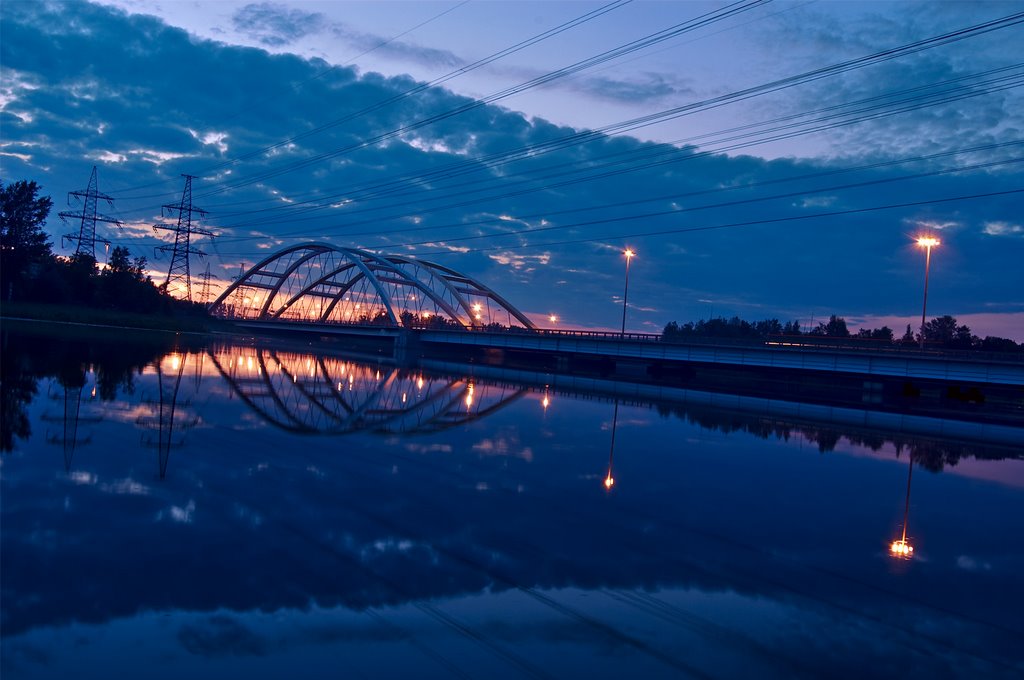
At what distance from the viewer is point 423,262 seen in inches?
4003

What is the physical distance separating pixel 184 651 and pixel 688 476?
1007 cm

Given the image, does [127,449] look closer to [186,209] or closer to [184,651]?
[184,651]

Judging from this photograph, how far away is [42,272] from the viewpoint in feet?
216

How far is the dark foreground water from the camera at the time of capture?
17.8 ft

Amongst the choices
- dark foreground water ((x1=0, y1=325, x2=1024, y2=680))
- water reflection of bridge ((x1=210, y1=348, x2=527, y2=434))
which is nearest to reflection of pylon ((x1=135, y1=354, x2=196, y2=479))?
dark foreground water ((x1=0, y1=325, x2=1024, y2=680))

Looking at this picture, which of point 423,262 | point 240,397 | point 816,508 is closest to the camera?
point 816,508

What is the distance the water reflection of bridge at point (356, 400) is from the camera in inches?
671

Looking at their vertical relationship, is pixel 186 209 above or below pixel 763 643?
above

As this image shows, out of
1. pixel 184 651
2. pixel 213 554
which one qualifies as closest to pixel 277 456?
pixel 213 554

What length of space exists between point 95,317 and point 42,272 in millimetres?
7575

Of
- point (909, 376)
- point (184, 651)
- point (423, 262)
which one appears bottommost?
point (184, 651)

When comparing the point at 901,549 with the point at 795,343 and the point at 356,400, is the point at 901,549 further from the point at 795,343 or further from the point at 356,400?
the point at 795,343

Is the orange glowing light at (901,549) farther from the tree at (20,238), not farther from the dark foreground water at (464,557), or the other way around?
the tree at (20,238)

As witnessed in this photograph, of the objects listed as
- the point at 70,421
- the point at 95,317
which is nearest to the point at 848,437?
the point at 70,421
